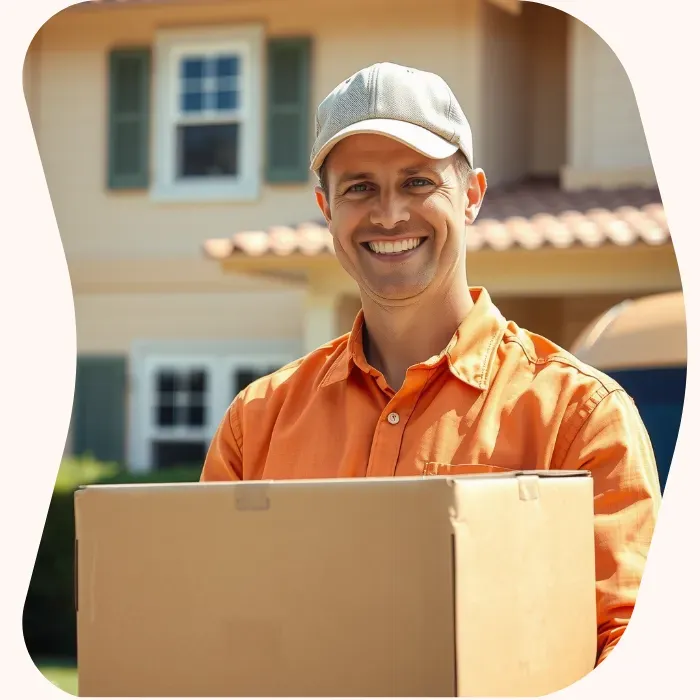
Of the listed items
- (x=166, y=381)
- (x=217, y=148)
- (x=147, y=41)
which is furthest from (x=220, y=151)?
(x=166, y=381)

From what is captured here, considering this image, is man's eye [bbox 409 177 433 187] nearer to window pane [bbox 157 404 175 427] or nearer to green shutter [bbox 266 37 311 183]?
green shutter [bbox 266 37 311 183]

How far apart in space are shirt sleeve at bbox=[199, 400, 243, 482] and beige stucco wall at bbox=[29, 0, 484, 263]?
27.8 ft

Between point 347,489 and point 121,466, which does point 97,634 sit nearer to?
point 347,489

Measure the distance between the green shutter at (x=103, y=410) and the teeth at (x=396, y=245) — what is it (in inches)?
362

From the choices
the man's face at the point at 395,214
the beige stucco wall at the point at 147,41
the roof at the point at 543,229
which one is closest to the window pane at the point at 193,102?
the beige stucco wall at the point at 147,41

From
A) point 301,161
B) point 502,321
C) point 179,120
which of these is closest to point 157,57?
point 179,120

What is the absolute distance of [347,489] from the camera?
144cm

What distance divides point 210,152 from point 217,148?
0.06 m

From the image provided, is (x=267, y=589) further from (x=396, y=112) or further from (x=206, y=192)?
(x=206, y=192)

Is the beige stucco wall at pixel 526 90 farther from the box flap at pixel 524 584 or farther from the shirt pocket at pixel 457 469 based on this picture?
the box flap at pixel 524 584

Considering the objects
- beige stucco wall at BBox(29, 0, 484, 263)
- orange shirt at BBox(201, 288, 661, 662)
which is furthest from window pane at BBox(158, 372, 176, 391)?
orange shirt at BBox(201, 288, 661, 662)

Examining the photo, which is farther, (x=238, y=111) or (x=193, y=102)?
(x=193, y=102)

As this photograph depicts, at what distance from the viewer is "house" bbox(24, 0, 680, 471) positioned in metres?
10.4

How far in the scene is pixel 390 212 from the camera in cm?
198
